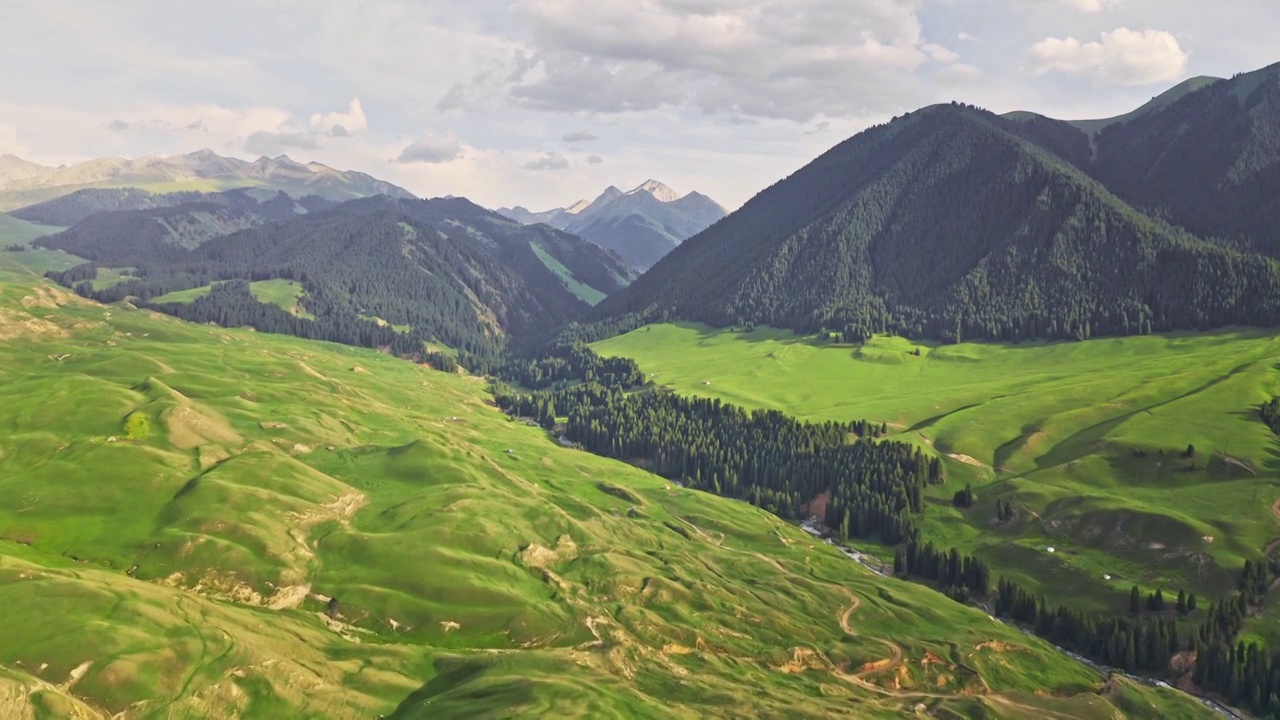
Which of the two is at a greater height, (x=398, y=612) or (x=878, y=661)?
(x=398, y=612)

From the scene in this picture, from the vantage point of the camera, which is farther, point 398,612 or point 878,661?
point 878,661

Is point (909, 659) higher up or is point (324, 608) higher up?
point (324, 608)

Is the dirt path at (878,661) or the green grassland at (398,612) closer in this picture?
the green grassland at (398,612)

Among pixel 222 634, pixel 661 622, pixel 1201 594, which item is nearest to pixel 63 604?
pixel 222 634

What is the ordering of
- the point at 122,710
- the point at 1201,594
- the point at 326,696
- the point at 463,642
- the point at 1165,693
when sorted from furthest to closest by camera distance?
the point at 1201,594
the point at 1165,693
the point at 463,642
the point at 326,696
the point at 122,710

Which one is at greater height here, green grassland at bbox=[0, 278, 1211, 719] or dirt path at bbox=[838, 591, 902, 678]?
green grassland at bbox=[0, 278, 1211, 719]

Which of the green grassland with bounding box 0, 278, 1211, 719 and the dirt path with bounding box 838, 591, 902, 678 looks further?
the dirt path with bounding box 838, 591, 902, 678

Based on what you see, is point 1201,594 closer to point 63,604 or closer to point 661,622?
point 661,622

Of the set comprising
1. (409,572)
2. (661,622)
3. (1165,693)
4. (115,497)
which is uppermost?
(115,497)
